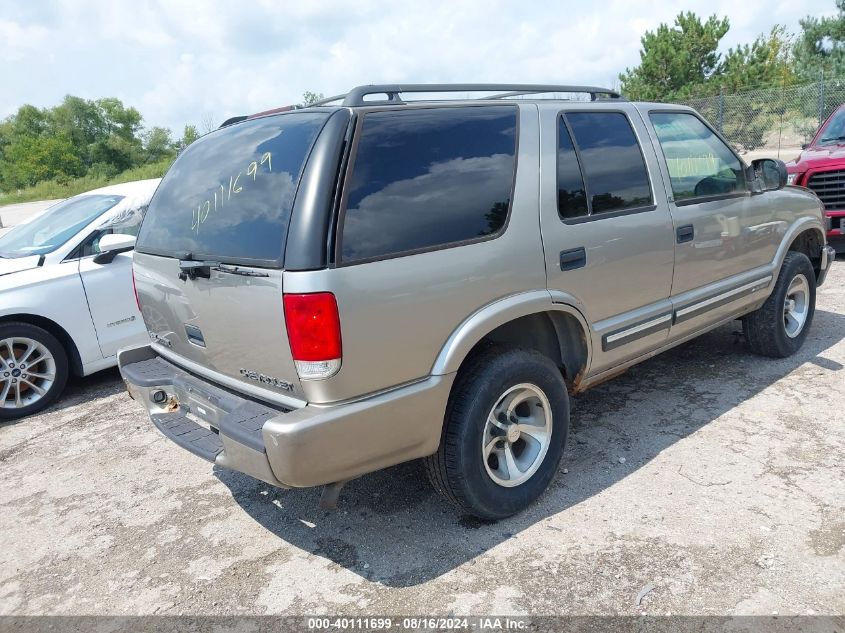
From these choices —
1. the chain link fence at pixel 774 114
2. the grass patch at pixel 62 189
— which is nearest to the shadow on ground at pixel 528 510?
A: the chain link fence at pixel 774 114

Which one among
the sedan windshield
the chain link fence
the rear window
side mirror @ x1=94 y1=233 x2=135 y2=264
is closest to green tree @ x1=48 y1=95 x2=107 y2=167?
the chain link fence

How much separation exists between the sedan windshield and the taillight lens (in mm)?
3733

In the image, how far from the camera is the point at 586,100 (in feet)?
12.2

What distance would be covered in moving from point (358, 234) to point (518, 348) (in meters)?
1.04

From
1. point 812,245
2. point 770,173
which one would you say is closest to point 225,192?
point 770,173

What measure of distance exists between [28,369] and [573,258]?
425 cm

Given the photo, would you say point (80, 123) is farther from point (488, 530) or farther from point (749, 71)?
point (488, 530)

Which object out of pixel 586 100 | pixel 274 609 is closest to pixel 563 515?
pixel 274 609

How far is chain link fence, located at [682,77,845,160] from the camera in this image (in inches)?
757

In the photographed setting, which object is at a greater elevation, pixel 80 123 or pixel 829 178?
pixel 80 123

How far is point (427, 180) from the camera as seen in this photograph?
2.69 m

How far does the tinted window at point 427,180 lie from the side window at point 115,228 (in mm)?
3520

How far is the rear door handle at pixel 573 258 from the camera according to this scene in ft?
10.2

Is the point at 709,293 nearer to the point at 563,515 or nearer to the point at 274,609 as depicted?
the point at 563,515
